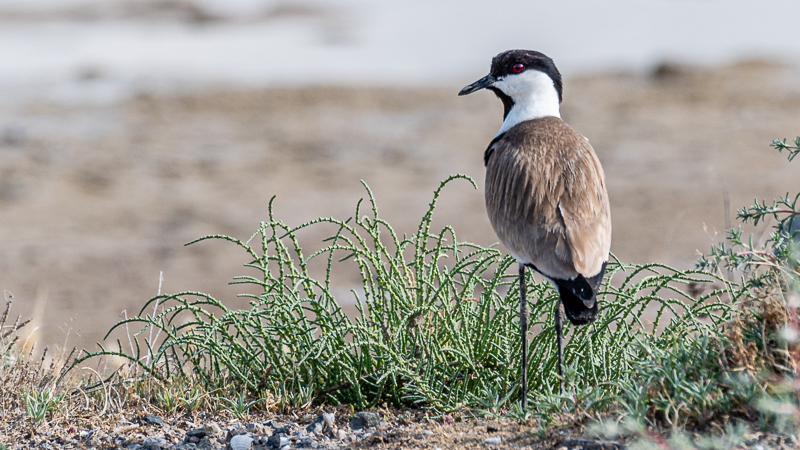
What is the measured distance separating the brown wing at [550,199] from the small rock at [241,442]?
1.16 m

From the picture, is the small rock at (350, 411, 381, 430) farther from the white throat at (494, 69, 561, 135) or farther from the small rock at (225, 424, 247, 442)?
the white throat at (494, 69, 561, 135)

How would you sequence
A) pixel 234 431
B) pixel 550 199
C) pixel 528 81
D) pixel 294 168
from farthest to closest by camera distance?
1. pixel 294 168
2. pixel 528 81
3. pixel 550 199
4. pixel 234 431

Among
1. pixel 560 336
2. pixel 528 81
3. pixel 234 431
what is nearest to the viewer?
pixel 234 431

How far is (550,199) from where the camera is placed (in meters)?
3.39

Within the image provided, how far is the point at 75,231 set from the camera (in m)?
9.49

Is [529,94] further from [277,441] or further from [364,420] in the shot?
[277,441]

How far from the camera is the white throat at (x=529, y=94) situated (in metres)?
3.85

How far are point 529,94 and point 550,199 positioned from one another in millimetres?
648

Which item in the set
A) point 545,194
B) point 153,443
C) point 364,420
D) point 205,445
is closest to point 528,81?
point 545,194

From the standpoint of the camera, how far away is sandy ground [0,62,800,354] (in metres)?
8.66

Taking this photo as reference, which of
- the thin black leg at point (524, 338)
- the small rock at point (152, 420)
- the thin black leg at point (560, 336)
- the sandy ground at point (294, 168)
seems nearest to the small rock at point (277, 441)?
the small rock at point (152, 420)

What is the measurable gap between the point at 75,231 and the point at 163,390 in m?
6.50

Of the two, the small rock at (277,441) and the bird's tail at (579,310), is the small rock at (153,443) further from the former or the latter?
the bird's tail at (579,310)

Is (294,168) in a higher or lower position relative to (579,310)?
higher
